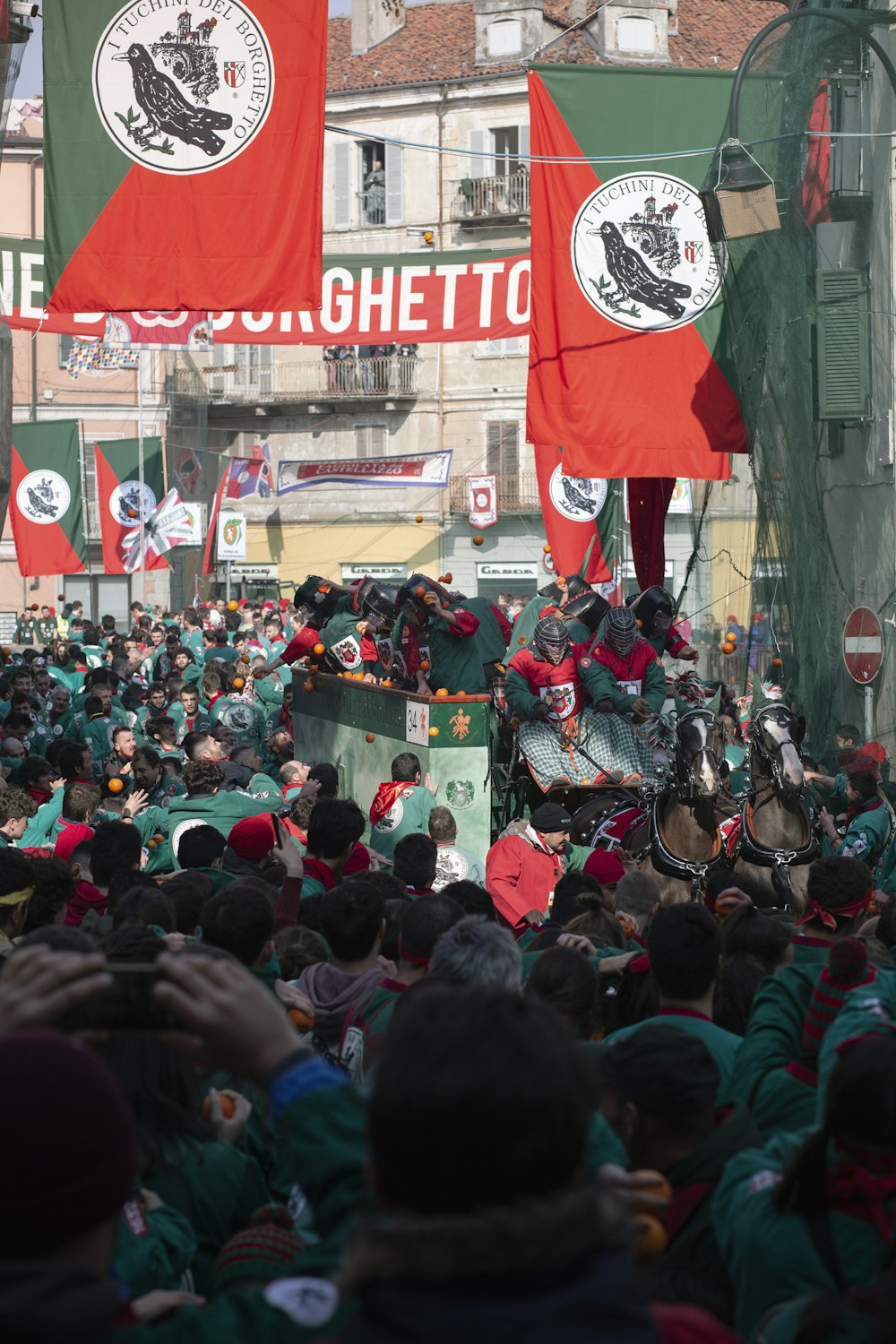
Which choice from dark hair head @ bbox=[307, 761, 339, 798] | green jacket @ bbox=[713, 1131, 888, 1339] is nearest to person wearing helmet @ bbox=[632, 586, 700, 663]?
dark hair head @ bbox=[307, 761, 339, 798]

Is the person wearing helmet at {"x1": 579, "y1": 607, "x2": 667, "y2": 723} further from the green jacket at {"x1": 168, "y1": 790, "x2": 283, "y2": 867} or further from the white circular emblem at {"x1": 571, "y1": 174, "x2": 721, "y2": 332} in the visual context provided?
the green jacket at {"x1": 168, "y1": 790, "x2": 283, "y2": 867}

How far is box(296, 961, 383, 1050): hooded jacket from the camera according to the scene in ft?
14.5

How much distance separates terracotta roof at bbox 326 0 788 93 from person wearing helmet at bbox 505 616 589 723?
32.6 meters

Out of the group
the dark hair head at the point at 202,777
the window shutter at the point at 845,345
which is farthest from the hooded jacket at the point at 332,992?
the window shutter at the point at 845,345

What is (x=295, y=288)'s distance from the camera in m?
9.95

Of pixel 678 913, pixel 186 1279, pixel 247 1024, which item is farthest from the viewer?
pixel 678 913

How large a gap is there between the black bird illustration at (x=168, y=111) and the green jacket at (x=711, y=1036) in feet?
24.5

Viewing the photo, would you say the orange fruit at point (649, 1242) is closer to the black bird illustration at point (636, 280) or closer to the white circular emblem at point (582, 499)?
the black bird illustration at point (636, 280)

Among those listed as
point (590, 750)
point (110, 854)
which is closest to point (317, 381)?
point (590, 750)

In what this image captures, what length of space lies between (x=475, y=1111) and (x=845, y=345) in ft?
38.6

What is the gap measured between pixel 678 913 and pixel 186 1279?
1697mm

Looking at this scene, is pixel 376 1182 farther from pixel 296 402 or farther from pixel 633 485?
pixel 296 402

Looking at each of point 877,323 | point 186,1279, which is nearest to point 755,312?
point 877,323

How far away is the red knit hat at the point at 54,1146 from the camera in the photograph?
5.80ft
